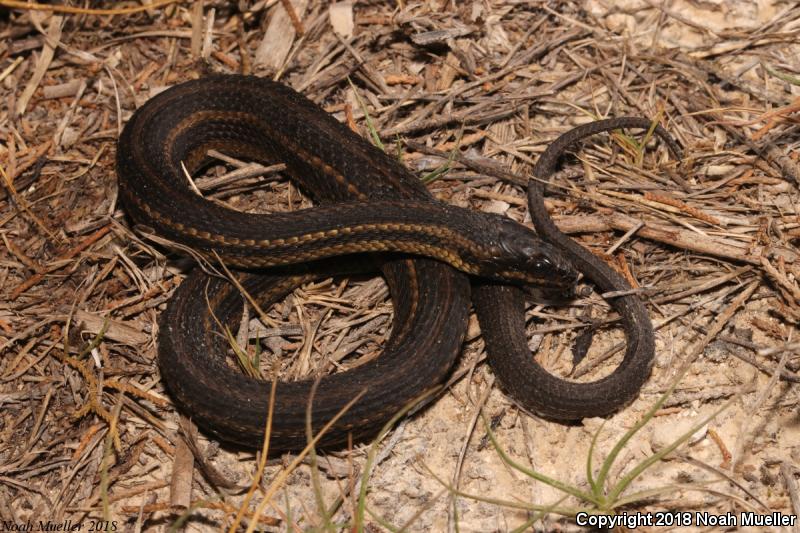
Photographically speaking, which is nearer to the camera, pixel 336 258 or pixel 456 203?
pixel 336 258

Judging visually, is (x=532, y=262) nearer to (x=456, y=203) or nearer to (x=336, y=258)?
(x=456, y=203)

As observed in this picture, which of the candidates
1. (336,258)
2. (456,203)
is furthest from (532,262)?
(336,258)

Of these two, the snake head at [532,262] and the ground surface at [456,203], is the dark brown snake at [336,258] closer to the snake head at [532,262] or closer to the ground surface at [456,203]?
the snake head at [532,262]

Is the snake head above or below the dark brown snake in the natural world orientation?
above

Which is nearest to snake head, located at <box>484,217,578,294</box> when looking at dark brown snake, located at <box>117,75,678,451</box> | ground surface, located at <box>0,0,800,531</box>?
dark brown snake, located at <box>117,75,678,451</box>

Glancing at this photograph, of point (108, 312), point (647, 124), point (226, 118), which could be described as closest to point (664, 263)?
point (647, 124)

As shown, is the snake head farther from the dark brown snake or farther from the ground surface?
the ground surface
